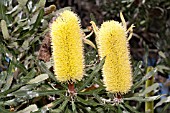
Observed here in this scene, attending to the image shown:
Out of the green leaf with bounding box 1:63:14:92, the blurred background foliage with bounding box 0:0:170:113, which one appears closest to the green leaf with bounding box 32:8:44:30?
the blurred background foliage with bounding box 0:0:170:113

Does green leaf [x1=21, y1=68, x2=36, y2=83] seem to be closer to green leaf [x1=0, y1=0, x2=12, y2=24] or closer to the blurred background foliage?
the blurred background foliage

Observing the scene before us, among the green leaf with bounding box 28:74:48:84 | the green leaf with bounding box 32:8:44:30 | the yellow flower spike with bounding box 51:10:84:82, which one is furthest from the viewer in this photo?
the green leaf with bounding box 32:8:44:30

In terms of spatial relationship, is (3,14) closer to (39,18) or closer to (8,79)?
(39,18)

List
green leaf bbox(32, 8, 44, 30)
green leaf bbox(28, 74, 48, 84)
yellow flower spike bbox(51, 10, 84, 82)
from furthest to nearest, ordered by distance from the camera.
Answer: green leaf bbox(32, 8, 44, 30)
green leaf bbox(28, 74, 48, 84)
yellow flower spike bbox(51, 10, 84, 82)

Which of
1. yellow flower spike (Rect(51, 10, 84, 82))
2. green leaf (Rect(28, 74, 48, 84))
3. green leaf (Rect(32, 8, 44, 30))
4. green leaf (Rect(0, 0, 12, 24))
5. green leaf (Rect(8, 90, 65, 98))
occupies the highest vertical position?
green leaf (Rect(0, 0, 12, 24))

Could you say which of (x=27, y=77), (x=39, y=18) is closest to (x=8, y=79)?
(x=27, y=77)

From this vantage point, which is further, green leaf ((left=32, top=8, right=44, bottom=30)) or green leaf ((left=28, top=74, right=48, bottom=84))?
green leaf ((left=32, top=8, right=44, bottom=30))

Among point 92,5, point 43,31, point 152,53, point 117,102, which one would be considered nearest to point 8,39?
point 43,31
